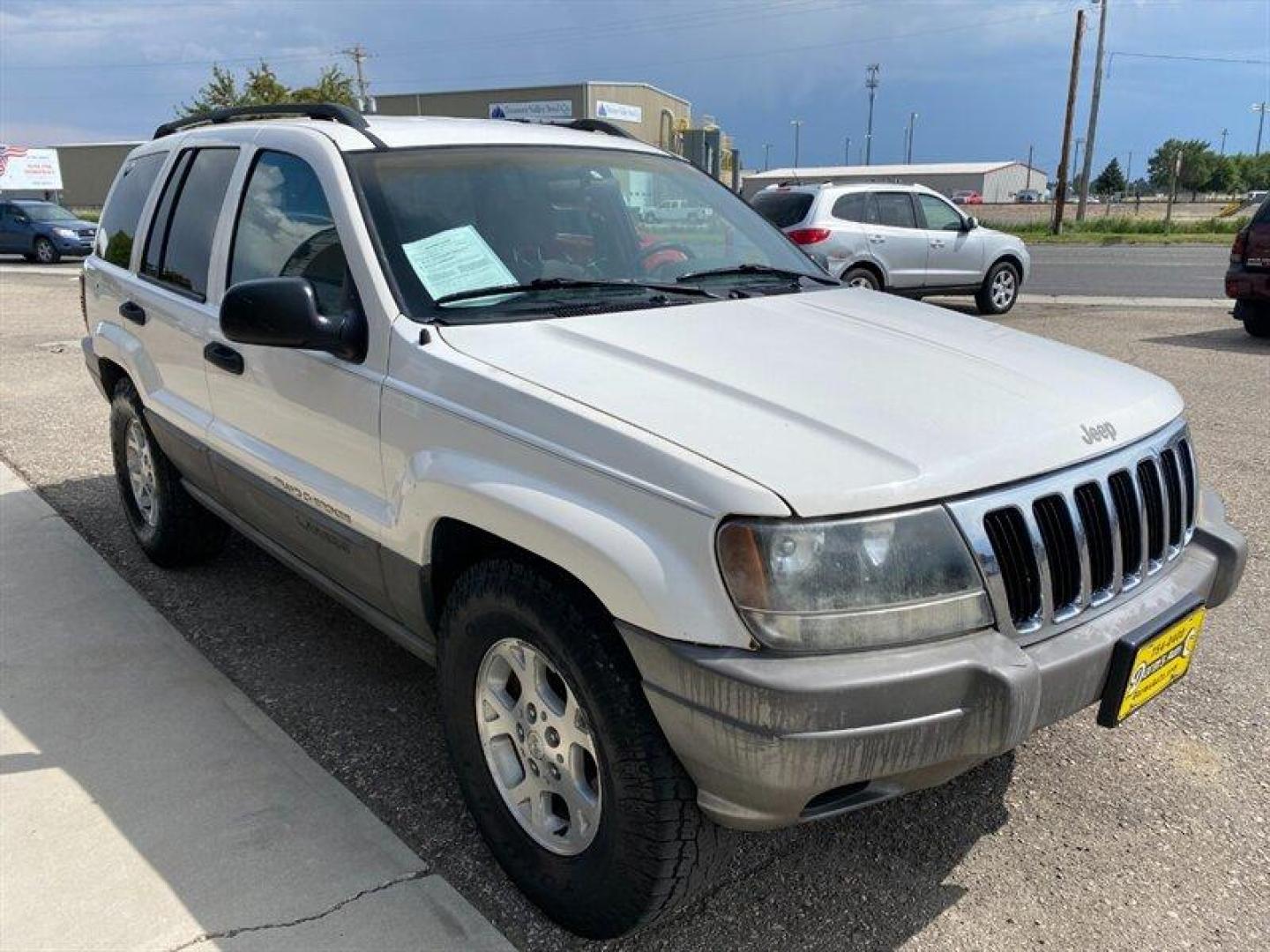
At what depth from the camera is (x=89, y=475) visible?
20.4 ft

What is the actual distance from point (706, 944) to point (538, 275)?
1.79 meters

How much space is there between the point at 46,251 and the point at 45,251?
0.03 m

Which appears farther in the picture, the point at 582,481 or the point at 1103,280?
the point at 1103,280

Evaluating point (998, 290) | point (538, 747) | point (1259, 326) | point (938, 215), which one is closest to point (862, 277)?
point (938, 215)

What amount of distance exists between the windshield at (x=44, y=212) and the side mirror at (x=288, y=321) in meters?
25.4

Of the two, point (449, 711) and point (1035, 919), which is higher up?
point (449, 711)

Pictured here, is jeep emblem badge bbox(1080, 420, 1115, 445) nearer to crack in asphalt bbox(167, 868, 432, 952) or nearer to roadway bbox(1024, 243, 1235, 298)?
crack in asphalt bbox(167, 868, 432, 952)

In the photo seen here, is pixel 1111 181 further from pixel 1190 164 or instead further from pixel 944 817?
pixel 944 817

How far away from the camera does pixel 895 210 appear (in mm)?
12781

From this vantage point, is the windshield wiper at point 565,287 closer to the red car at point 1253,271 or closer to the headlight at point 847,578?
A: the headlight at point 847,578

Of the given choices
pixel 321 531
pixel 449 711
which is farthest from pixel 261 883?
pixel 321 531

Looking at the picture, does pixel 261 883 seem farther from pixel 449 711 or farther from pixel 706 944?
pixel 706 944

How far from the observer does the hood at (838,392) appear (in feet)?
6.50

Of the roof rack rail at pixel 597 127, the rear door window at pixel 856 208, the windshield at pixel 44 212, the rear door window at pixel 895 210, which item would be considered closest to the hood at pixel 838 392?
the roof rack rail at pixel 597 127
